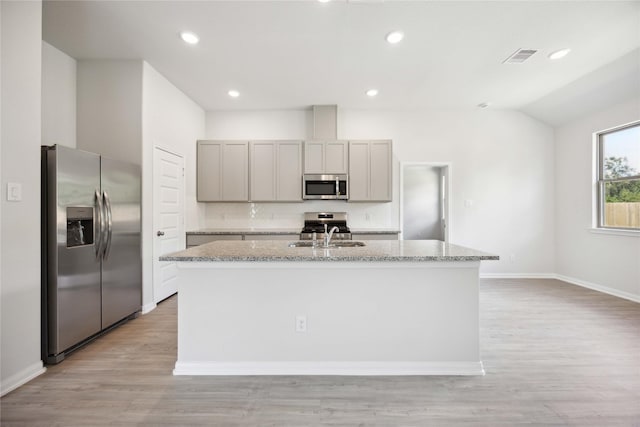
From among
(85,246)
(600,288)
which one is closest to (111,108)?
(85,246)

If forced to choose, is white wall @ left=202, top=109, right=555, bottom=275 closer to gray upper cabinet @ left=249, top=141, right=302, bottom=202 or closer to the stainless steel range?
the stainless steel range

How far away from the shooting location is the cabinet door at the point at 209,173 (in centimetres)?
502

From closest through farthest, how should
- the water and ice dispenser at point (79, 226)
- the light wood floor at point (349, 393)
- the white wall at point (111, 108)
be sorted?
the light wood floor at point (349, 393) < the water and ice dispenser at point (79, 226) < the white wall at point (111, 108)

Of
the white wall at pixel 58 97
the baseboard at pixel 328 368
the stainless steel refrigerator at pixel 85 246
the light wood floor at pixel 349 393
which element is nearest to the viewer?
the light wood floor at pixel 349 393

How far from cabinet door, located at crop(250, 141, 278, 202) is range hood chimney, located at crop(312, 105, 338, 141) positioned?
752 mm

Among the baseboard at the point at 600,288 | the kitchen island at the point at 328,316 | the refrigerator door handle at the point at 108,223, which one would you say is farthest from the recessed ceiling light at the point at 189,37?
the baseboard at the point at 600,288

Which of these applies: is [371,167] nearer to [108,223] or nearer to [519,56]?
[519,56]

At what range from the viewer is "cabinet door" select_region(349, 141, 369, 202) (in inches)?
196

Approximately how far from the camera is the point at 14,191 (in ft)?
6.73

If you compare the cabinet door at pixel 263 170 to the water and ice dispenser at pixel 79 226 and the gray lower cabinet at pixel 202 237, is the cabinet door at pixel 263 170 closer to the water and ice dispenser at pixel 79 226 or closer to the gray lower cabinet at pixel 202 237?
the gray lower cabinet at pixel 202 237

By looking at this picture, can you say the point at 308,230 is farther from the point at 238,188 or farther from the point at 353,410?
the point at 353,410

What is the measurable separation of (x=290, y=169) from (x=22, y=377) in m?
3.76

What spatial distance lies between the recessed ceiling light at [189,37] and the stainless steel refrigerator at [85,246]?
139cm

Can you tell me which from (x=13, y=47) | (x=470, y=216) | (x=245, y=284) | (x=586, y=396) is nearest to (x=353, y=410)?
(x=245, y=284)
